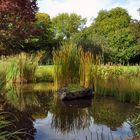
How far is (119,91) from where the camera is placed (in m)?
9.43

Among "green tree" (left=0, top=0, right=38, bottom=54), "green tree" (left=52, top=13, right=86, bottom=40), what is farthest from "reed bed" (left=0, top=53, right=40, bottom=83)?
"green tree" (left=52, top=13, right=86, bottom=40)

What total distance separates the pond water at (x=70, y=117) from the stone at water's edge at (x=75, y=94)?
20 centimetres

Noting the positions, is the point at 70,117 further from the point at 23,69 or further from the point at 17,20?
the point at 17,20

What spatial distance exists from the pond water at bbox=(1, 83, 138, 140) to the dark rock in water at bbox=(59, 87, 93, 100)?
0.66 ft

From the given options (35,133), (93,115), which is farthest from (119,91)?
(35,133)

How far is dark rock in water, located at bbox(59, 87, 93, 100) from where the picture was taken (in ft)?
30.4

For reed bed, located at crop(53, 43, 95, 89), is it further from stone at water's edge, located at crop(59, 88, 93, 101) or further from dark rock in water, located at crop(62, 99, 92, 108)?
dark rock in water, located at crop(62, 99, 92, 108)

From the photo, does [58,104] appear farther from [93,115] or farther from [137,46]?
[137,46]

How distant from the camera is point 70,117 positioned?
22.6ft

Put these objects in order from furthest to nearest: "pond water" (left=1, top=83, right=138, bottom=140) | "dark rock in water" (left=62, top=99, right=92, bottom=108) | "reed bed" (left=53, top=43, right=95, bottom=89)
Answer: "reed bed" (left=53, top=43, right=95, bottom=89) → "dark rock in water" (left=62, top=99, right=92, bottom=108) → "pond water" (left=1, top=83, right=138, bottom=140)

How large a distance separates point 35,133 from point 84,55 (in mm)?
5333

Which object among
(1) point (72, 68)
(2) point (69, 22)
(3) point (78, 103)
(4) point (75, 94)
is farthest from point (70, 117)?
(2) point (69, 22)

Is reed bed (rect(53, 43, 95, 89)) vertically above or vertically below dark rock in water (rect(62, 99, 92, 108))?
above

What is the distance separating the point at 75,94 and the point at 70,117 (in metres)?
2.55
